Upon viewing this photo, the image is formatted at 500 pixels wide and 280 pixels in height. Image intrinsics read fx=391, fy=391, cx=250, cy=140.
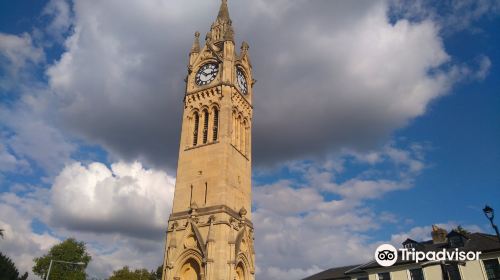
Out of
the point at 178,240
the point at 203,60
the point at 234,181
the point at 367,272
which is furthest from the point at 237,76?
the point at 367,272

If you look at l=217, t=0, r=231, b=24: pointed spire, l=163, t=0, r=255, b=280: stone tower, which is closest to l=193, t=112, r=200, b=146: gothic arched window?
l=163, t=0, r=255, b=280: stone tower

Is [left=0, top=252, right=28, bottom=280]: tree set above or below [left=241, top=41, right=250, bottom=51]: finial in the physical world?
below

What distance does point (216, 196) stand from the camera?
3647 cm

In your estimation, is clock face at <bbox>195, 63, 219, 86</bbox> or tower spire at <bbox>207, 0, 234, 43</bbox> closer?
clock face at <bbox>195, 63, 219, 86</bbox>

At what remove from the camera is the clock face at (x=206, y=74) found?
44531 millimetres

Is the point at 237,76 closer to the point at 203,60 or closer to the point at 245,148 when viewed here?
the point at 203,60

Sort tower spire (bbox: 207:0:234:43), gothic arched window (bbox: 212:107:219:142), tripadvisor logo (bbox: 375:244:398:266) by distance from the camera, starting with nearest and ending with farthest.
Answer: tripadvisor logo (bbox: 375:244:398:266) < gothic arched window (bbox: 212:107:219:142) < tower spire (bbox: 207:0:234:43)

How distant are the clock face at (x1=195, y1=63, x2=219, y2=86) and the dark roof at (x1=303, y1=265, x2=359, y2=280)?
26342 mm

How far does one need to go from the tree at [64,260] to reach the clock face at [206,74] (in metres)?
39.4

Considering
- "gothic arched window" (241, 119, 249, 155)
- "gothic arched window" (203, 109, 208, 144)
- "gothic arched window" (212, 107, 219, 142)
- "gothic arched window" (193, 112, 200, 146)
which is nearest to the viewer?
"gothic arched window" (212, 107, 219, 142)

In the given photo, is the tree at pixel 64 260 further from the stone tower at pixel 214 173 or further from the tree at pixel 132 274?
the stone tower at pixel 214 173

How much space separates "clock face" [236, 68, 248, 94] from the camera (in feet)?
152

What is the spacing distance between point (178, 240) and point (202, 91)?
54.6ft

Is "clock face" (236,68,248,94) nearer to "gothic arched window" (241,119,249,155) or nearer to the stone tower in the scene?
the stone tower
